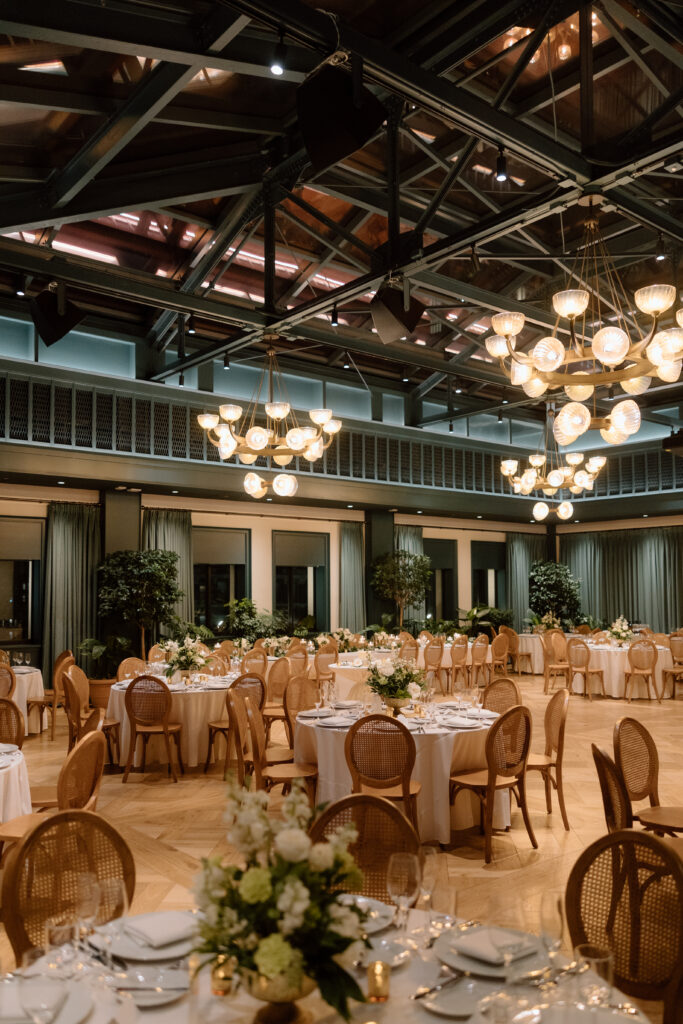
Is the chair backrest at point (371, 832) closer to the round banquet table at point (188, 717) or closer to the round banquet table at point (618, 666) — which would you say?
the round banquet table at point (188, 717)

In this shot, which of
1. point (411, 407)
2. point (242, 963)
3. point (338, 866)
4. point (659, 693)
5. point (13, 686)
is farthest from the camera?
point (411, 407)

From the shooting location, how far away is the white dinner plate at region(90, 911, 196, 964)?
6.45 feet

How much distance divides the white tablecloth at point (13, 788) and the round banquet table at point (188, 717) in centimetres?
273

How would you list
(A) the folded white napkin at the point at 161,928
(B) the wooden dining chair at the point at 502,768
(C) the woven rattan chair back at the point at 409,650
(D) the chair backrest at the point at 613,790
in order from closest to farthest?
(A) the folded white napkin at the point at 161,928, (D) the chair backrest at the point at 613,790, (B) the wooden dining chair at the point at 502,768, (C) the woven rattan chair back at the point at 409,650

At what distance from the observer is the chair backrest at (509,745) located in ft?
16.8

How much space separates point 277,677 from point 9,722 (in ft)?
12.4

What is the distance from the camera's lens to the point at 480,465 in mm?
17312

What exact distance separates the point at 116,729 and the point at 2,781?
339 cm

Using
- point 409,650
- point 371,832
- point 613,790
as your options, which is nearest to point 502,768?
point 613,790

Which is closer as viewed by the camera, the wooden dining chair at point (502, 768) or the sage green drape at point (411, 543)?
the wooden dining chair at point (502, 768)

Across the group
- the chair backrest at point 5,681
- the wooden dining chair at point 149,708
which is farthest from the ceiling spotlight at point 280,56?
the chair backrest at point 5,681

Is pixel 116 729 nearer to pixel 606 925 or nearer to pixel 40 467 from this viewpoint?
pixel 40 467

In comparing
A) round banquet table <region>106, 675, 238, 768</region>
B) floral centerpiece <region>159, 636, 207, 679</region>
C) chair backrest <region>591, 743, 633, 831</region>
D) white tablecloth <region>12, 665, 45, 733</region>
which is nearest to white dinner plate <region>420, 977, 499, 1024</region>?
A: chair backrest <region>591, 743, 633, 831</region>

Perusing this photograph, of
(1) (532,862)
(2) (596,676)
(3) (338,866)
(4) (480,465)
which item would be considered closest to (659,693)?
(2) (596,676)
